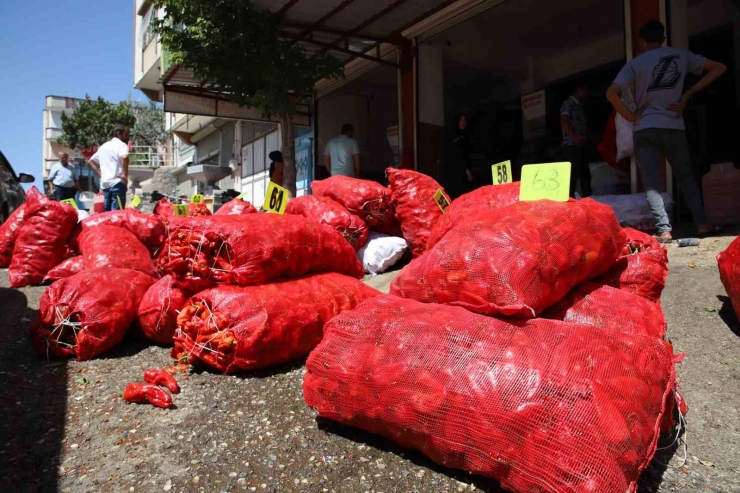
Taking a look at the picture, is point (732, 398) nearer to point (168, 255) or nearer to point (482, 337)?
point (482, 337)

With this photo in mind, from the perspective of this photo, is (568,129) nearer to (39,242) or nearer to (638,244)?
(638,244)

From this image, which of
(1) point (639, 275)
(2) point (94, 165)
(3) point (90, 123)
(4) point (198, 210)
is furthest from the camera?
(3) point (90, 123)

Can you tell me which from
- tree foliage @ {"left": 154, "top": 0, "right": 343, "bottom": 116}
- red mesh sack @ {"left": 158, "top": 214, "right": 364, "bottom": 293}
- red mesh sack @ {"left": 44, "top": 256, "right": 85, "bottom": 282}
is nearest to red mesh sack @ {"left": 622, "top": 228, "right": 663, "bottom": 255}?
red mesh sack @ {"left": 158, "top": 214, "right": 364, "bottom": 293}

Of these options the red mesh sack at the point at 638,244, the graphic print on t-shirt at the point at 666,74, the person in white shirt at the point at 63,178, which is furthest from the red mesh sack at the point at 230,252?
the person in white shirt at the point at 63,178

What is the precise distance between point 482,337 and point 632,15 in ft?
15.8

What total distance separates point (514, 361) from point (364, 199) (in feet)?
8.62

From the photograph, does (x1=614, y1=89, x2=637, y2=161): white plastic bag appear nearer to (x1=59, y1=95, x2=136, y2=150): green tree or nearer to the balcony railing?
(x1=59, y1=95, x2=136, y2=150): green tree

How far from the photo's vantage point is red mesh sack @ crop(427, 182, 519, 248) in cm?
261

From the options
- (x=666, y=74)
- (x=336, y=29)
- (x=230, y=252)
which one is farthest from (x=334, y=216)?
(x=336, y=29)

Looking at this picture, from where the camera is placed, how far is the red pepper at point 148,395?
6.13 ft

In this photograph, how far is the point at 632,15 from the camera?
4734 mm

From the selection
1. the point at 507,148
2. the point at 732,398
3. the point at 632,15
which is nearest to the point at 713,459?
the point at 732,398

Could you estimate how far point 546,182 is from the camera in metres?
2.12

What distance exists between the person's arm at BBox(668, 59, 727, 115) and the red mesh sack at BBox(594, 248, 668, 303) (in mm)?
1915
